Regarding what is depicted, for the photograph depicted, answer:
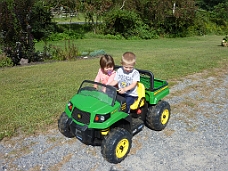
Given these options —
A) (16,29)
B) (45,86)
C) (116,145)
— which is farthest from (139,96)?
(16,29)

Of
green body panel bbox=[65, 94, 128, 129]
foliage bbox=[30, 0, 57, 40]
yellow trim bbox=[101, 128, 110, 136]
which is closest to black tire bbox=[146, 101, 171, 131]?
green body panel bbox=[65, 94, 128, 129]

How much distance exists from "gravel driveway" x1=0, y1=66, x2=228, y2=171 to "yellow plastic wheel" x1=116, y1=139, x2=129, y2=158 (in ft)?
0.34

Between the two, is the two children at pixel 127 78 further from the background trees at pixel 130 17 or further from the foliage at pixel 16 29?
the background trees at pixel 130 17

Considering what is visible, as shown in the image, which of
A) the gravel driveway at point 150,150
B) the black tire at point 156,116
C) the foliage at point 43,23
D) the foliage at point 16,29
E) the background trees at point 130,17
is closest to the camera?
the gravel driveway at point 150,150

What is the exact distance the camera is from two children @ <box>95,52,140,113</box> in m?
3.32

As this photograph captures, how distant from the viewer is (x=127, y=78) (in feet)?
11.5

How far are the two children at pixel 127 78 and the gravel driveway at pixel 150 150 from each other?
0.72m

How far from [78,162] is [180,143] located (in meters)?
1.56

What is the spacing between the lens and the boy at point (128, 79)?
3.32 metres

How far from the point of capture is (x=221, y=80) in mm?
7059

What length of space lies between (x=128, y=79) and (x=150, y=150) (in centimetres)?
108

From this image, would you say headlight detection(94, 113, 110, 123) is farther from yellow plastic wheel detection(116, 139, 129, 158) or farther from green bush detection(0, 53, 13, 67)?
green bush detection(0, 53, 13, 67)

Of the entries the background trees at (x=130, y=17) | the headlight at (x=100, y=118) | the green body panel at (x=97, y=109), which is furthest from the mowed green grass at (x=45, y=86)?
the background trees at (x=130, y=17)

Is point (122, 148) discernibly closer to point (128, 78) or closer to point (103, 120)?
point (103, 120)
